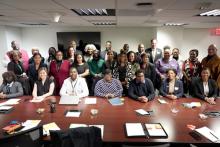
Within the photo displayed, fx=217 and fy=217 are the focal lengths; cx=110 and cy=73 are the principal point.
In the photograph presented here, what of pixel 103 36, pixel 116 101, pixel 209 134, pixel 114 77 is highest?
pixel 103 36

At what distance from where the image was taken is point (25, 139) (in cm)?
186

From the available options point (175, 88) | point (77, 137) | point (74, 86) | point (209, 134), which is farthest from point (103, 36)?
point (77, 137)

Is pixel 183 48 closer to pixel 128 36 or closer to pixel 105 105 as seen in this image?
pixel 128 36

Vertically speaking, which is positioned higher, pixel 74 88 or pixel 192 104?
pixel 74 88

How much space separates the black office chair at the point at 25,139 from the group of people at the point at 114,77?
186 centimetres

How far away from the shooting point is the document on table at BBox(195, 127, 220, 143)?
2.28m

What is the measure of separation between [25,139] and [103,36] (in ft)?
22.6

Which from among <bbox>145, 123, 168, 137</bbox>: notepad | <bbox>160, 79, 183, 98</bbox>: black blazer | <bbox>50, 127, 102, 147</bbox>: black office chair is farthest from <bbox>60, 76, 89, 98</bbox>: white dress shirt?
<bbox>50, 127, 102, 147</bbox>: black office chair

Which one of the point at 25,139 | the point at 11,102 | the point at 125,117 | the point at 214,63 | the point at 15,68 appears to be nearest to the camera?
the point at 25,139

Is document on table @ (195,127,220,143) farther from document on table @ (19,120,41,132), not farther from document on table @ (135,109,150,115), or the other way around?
document on table @ (19,120,41,132)

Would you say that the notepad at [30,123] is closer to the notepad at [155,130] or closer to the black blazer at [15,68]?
the notepad at [155,130]

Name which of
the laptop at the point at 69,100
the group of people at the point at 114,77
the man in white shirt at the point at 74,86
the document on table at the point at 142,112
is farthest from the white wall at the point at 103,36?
the document on table at the point at 142,112

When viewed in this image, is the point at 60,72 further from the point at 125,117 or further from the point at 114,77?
the point at 125,117

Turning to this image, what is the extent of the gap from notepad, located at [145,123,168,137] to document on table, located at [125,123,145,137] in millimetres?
81
